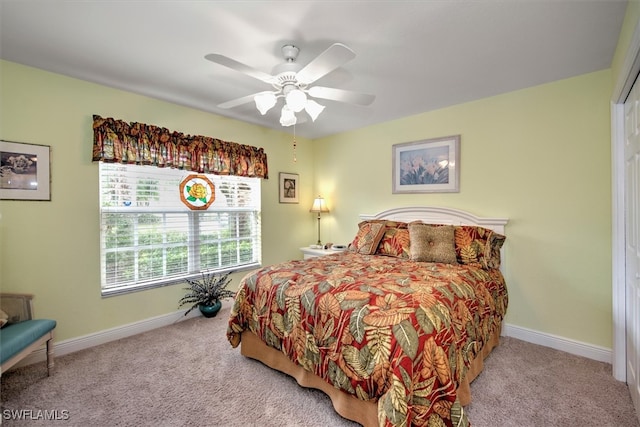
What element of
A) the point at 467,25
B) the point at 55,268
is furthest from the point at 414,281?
the point at 55,268

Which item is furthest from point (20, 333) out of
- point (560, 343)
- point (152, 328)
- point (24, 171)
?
point (560, 343)

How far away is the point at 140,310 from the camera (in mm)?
2953

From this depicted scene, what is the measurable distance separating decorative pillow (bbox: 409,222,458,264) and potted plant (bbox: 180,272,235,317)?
2260 millimetres

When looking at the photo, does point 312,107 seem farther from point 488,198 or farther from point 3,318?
point 3,318

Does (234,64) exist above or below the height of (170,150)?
above

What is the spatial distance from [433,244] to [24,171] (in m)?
3.65

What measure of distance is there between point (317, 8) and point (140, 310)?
320cm

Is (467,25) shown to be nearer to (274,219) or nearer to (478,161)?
(478,161)

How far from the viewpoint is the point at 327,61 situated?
5.47 feet

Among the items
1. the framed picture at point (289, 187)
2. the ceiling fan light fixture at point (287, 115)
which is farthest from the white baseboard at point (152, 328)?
the ceiling fan light fixture at point (287, 115)

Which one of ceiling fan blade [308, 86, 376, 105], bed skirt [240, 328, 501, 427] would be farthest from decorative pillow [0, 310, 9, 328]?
ceiling fan blade [308, 86, 376, 105]

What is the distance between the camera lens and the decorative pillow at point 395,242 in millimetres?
2994

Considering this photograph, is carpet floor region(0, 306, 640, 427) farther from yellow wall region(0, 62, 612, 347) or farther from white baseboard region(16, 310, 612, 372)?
yellow wall region(0, 62, 612, 347)

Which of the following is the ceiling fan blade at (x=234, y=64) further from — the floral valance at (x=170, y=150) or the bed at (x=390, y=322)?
the floral valance at (x=170, y=150)
